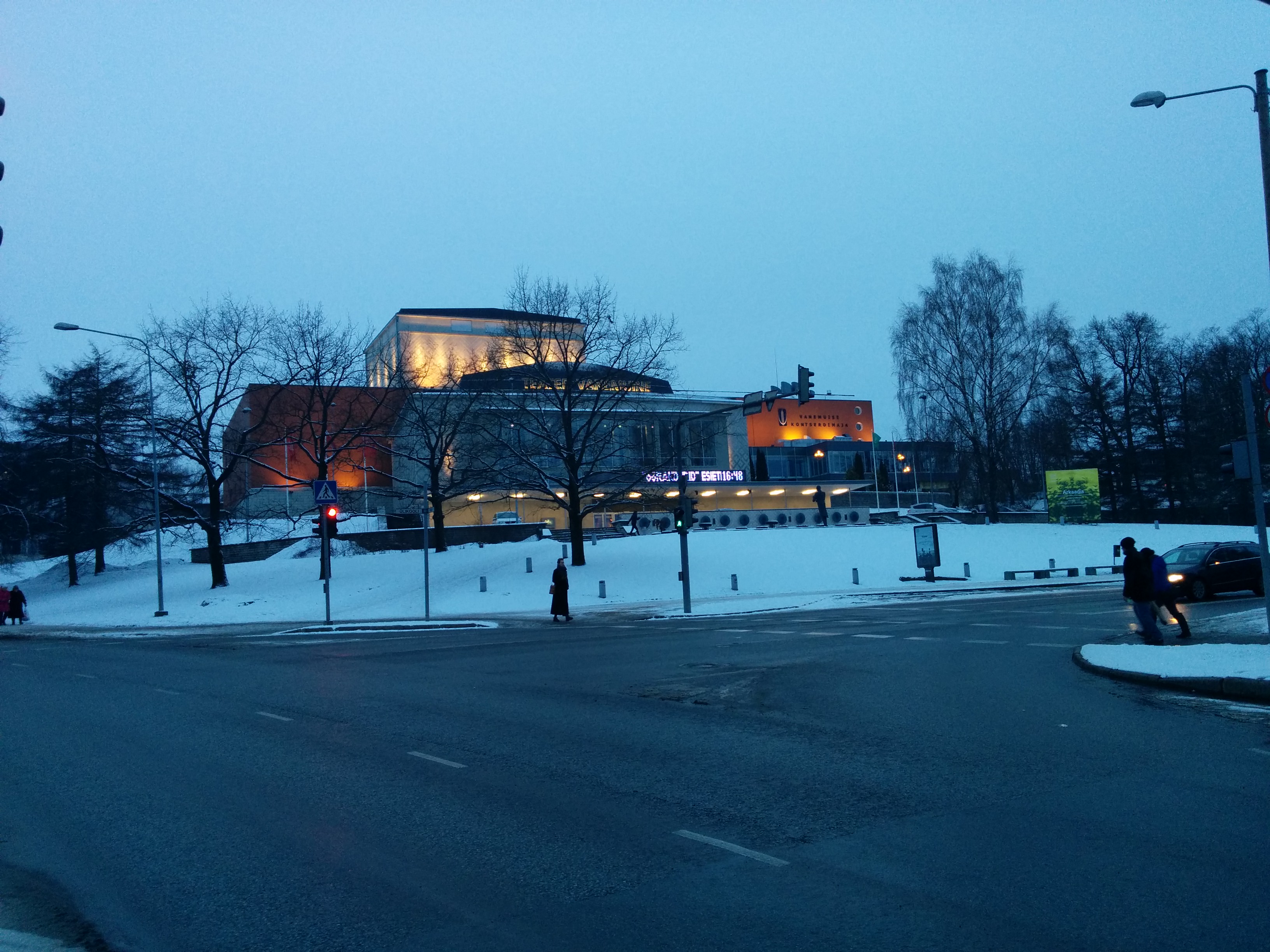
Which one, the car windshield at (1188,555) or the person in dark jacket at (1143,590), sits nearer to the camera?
the person in dark jacket at (1143,590)

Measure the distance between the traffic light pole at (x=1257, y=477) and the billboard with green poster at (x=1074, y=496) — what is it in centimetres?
4520

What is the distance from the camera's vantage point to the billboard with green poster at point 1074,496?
182 ft

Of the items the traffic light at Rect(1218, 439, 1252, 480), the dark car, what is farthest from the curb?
the dark car

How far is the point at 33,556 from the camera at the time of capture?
85062mm

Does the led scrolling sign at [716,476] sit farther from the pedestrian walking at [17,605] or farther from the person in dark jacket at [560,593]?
the pedestrian walking at [17,605]

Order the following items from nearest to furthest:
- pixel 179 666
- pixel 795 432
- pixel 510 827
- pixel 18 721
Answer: pixel 510 827 < pixel 18 721 < pixel 179 666 < pixel 795 432

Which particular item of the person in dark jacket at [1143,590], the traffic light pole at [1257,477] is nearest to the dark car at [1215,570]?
the person in dark jacket at [1143,590]

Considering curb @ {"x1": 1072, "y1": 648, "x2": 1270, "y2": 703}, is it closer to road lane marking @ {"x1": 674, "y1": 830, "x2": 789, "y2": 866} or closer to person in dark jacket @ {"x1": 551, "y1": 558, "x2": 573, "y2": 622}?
road lane marking @ {"x1": 674, "y1": 830, "x2": 789, "y2": 866}

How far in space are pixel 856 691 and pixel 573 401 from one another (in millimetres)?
27752

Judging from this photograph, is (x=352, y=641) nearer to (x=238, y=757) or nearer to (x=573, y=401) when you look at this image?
(x=238, y=757)

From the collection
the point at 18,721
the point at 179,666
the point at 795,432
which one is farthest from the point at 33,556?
the point at 18,721

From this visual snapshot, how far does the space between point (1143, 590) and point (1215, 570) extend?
12.1 m

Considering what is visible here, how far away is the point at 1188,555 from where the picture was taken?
25.7 metres

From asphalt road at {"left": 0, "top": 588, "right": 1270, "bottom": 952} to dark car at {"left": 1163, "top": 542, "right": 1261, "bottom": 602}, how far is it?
1365 cm
